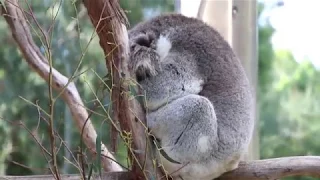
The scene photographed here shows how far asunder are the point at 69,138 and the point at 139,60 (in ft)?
4.76

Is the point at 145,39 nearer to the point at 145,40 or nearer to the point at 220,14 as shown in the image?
the point at 145,40

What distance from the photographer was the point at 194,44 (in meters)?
1.96

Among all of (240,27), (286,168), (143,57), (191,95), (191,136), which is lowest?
(286,168)

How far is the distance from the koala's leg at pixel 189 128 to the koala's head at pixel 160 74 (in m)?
0.04

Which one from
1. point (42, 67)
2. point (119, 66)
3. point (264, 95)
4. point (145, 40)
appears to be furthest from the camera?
point (264, 95)

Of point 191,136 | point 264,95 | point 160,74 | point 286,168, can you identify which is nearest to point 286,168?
point 286,168

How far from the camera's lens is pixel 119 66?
4.68ft

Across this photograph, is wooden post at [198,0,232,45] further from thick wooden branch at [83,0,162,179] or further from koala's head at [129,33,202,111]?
thick wooden branch at [83,0,162,179]

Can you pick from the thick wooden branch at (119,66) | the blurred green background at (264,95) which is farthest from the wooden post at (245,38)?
the thick wooden branch at (119,66)

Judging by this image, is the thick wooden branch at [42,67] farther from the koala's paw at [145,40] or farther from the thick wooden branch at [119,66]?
the thick wooden branch at [119,66]

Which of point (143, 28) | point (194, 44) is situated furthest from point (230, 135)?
point (143, 28)

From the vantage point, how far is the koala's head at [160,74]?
177 centimetres

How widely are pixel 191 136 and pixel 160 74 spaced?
0.22 m

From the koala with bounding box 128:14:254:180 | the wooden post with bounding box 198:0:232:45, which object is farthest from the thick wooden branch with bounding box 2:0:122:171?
the wooden post with bounding box 198:0:232:45
